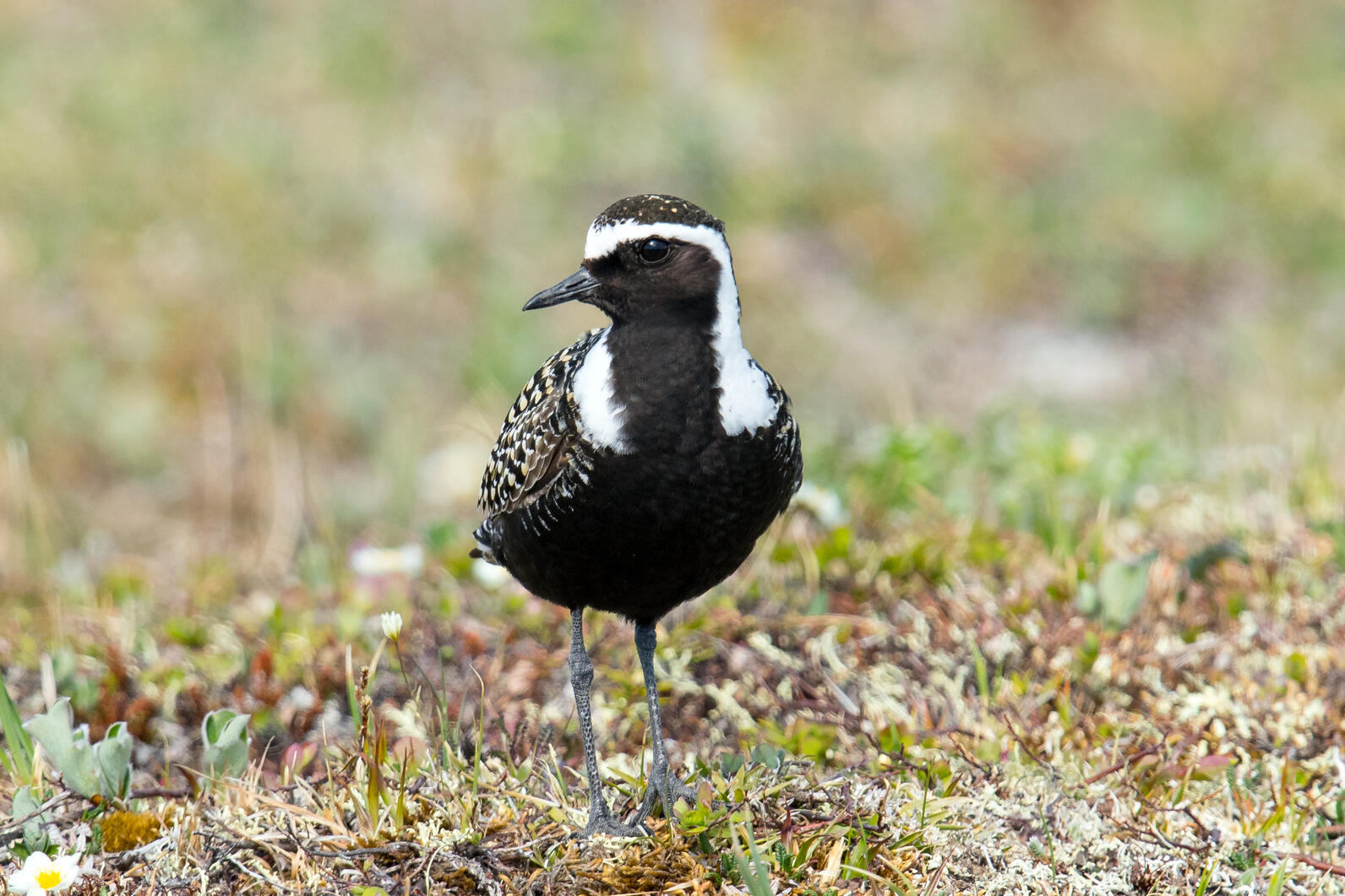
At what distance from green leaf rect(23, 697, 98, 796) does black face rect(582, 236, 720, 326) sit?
5.97 feet

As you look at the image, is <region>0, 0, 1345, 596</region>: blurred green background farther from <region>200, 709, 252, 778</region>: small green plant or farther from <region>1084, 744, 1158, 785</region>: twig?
<region>1084, 744, 1158, 785</region>: twig

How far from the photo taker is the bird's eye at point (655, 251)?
142 inches

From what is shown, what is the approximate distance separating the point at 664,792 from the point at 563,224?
828cm

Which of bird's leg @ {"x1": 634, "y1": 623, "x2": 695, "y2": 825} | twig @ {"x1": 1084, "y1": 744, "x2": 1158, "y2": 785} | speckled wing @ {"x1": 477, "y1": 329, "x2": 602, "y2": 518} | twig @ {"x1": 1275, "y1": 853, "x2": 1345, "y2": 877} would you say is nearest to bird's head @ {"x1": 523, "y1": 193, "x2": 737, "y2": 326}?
speckled wing @ {"x1": 477, "y1": 329, "x2": 602, "y2": 518}

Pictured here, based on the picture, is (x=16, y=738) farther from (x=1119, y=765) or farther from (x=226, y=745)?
(x=1119, y=765)

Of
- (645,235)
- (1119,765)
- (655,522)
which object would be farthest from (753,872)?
(645,235)

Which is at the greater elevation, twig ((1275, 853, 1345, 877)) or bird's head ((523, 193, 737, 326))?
bird's head ((523, 193, 737, 326))

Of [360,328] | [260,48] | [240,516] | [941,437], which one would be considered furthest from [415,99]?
[941,437]

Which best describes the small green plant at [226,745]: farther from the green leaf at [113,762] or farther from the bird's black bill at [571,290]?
the bird's black bill at [571,290]

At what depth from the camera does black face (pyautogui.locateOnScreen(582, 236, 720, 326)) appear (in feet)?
11.9

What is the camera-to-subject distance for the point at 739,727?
Result: 14.3 ft

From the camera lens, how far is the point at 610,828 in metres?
3.47

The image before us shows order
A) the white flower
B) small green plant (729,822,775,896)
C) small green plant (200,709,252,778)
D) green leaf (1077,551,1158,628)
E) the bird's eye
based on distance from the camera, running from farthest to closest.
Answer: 1. green leaf (1077,551,1158,628)
2. small green plant (200,709,252,778)
3. the bird's eye
4. the white flower
5. small green plant (729,822,775,896)

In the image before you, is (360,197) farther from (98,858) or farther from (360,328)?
(98,858)
